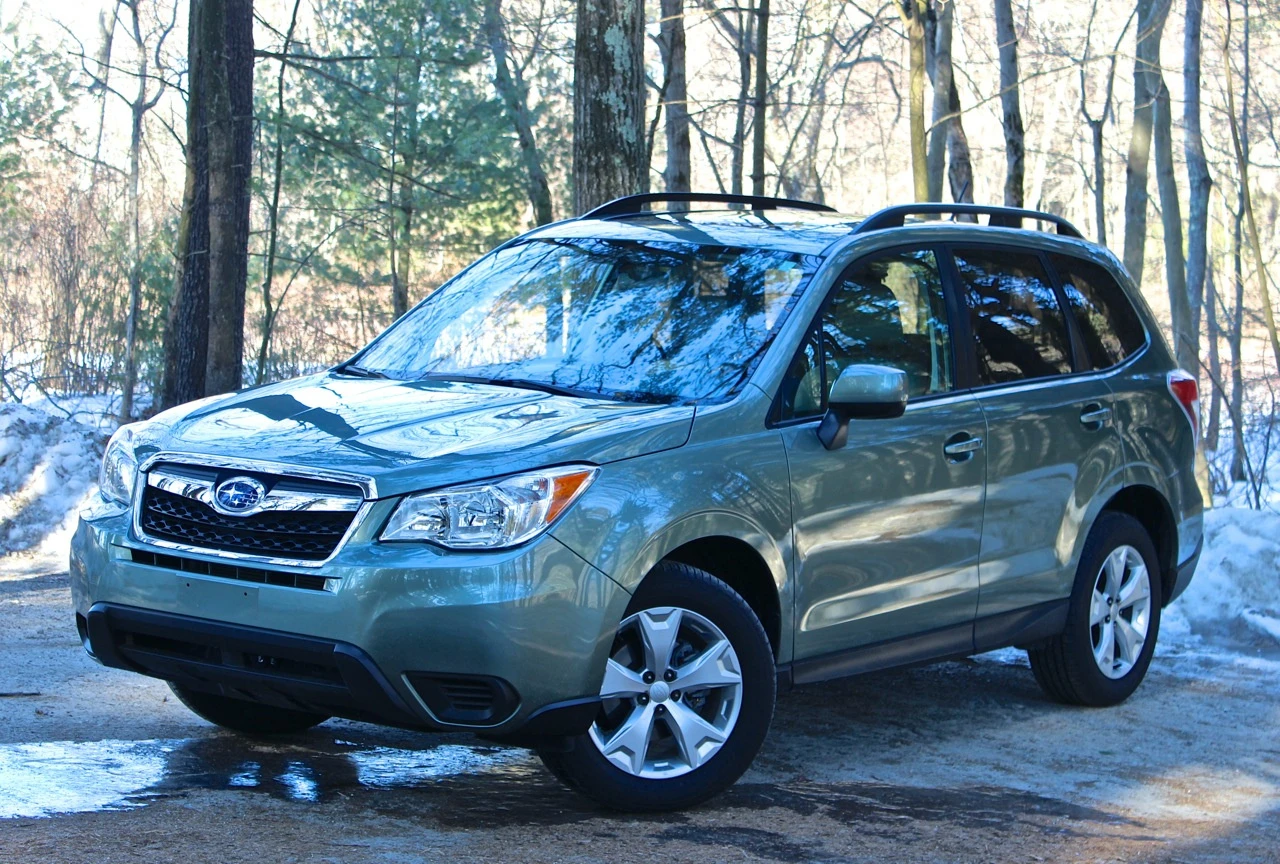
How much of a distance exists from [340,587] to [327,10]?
A: 23460mm

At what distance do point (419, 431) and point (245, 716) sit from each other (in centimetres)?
163

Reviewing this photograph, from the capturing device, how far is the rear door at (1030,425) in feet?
18.7

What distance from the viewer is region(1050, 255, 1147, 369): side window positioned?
253 inches

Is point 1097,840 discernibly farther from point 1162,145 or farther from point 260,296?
point 260,296

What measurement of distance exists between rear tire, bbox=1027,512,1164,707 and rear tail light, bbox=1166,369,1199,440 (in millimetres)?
634

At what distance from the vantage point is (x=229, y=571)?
4219 mm

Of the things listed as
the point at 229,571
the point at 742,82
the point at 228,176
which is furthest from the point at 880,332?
the point at 742,82

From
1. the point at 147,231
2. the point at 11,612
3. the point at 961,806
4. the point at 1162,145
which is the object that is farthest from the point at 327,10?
the point at 961,806

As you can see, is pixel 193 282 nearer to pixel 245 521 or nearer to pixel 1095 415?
pixel 1095 415

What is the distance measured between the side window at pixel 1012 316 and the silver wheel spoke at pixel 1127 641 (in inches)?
46.5

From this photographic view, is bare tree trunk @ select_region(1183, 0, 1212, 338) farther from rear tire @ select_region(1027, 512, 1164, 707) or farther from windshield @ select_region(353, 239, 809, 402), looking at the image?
windshield @ select_region(353, 239, 809, 402)

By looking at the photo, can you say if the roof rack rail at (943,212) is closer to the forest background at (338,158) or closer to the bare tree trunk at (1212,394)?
the forest background at (338,158)

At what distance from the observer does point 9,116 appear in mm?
25906

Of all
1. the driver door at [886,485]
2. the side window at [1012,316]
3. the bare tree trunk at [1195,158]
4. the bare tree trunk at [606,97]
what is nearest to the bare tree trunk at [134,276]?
the bare tree trunk at [606,97]
